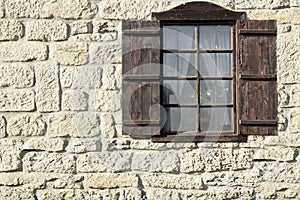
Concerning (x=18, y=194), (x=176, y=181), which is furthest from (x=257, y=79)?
(x=18, y=194)

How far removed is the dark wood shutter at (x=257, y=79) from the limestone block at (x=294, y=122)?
142 mm

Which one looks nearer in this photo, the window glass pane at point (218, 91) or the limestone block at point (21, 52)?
the limestone block at point (21, 52)

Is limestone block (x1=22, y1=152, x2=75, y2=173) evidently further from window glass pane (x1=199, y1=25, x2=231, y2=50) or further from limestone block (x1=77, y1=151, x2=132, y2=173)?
window glass pane (x1=199, y1=25, x2=231, y2=50)

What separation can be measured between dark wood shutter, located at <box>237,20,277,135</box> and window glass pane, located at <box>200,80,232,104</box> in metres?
0.14

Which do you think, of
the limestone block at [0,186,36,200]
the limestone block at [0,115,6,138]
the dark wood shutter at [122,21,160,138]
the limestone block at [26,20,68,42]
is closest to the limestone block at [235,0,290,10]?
the dark wood shutter at [122,21,160,138]

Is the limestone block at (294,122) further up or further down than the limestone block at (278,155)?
further up

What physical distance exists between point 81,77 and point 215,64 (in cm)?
115

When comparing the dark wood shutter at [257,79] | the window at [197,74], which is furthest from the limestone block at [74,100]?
the dark wood shutter at [257,79]

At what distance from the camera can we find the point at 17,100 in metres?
4.84

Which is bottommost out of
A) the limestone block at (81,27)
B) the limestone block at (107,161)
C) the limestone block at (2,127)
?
the limestone block at (107,161)

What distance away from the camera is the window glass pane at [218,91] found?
4957 millimetres

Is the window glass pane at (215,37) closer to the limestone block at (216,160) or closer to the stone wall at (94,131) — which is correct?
the stone wall at (94,131)

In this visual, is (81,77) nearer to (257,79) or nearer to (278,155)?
(257,79)

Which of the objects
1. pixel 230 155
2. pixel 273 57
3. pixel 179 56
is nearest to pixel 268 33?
pixel 273 57
